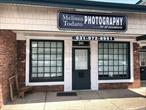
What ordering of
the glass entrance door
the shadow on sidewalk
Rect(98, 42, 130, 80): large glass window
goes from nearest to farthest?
the shadow on sidewalk < the glass entrance door < Rect(98, 42, 130, 80): large glass window

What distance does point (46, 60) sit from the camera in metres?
11.6

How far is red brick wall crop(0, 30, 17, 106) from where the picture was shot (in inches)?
321

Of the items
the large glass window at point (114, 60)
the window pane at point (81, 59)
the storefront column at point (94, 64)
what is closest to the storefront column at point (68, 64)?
the window pane at point (81, 59)

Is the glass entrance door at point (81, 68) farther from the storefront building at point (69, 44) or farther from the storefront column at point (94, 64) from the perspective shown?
the storefront column at point (94, 64)

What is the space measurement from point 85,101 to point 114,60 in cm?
404

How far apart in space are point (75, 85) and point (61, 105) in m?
3.22

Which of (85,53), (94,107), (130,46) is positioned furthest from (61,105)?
(130,46)

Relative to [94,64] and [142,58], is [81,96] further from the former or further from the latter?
[142,58]

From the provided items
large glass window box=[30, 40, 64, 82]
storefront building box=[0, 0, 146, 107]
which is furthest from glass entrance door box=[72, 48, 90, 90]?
large glass window box=[30, 40, 64, 82]

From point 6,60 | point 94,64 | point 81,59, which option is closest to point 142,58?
point 94,64

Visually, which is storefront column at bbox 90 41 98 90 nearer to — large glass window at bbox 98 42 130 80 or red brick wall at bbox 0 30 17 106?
large glass window at bbox 98 42 130 80

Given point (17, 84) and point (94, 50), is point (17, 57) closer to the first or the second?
point (17, 84)

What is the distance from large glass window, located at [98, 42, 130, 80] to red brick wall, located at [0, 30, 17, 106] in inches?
184

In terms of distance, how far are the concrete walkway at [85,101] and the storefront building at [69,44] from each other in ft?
2.62
